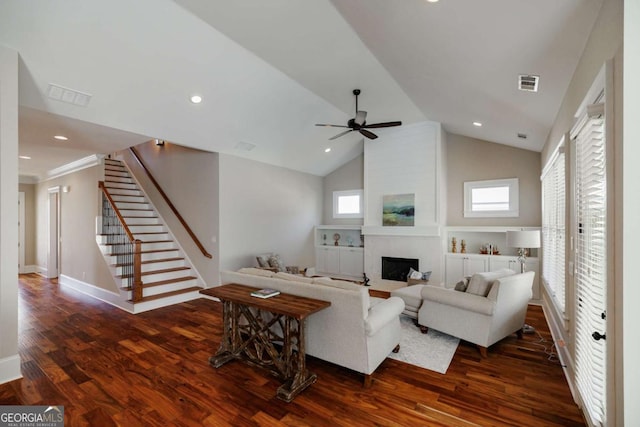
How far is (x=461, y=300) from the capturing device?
3.42 meters

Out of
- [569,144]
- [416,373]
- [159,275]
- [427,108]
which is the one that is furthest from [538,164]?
[159,275]

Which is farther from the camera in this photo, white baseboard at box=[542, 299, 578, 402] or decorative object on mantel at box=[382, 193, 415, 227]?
decorative object on mantel at box=[382, 193, 415, 227]

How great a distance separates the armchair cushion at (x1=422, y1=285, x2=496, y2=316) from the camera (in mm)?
3227

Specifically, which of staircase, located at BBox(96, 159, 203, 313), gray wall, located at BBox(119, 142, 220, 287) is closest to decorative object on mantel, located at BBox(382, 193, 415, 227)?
gray wall, located at BBox(119, 142, 220, 287)

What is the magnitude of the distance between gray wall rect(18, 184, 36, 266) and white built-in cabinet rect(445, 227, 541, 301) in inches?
434

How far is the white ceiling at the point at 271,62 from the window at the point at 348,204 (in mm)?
3263

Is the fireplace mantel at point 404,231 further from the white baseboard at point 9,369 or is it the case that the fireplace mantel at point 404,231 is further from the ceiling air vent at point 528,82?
the white baseboard at point 9,369

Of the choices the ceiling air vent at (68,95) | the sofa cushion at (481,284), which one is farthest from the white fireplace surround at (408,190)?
the ceiling air vent at (68,95)

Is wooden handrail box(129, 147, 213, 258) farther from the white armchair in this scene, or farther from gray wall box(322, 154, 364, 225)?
the white armchair

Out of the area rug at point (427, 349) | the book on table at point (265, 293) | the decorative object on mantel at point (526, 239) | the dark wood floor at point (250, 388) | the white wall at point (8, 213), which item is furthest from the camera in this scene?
the decorative object on mantel at point (526, 239)

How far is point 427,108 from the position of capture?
16.9 ft

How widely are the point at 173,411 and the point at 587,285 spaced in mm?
3287

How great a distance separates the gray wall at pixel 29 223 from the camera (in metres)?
8.16

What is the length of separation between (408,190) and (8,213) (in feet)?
20.4
